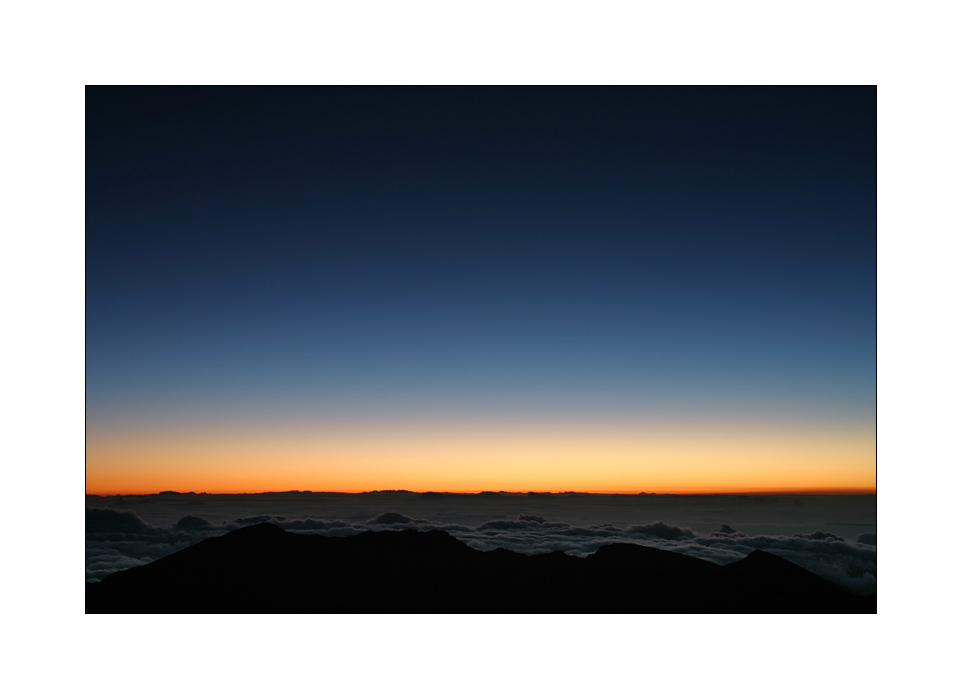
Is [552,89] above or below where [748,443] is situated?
above

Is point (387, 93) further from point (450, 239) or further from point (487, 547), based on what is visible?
point (487, 547)

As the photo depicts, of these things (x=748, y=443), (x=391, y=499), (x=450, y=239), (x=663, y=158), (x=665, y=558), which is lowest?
(x=665, y=558)

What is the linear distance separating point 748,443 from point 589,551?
1.81m

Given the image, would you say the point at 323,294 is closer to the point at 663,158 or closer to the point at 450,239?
the point at 450,239

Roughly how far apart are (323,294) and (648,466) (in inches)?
137

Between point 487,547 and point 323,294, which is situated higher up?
point 323,294

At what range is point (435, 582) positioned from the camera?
21.1 feet

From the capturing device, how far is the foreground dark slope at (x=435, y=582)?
632 cm

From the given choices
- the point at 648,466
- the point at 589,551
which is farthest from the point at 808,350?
the point at 589,551

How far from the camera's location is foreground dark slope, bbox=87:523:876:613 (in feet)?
20.7

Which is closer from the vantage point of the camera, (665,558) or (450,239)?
(665,558)

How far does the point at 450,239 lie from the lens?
688cm

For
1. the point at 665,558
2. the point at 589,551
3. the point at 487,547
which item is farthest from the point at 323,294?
the point at 665,558

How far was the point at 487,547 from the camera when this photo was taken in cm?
659
